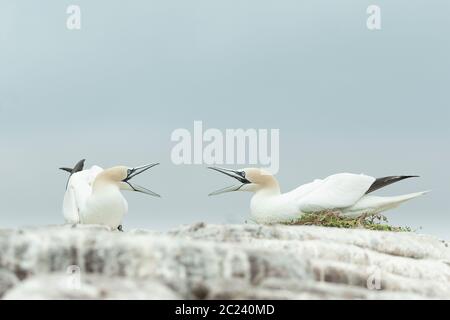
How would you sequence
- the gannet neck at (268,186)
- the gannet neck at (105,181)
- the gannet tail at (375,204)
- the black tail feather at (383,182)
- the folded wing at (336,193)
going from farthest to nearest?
the black tail feather at (383,182), the gannet tail at (375,204), the gannet neck at (268,186), the folded wing at (336,193), the gannet neck at (105,181)

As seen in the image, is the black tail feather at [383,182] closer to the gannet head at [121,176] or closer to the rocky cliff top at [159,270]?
the gannet head at [121,176]

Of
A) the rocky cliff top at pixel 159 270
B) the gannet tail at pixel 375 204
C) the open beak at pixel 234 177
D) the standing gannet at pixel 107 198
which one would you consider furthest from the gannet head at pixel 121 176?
the rocky cliff top at pixel 159 270

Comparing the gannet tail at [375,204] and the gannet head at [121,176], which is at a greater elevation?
the gannet head at [121,176]

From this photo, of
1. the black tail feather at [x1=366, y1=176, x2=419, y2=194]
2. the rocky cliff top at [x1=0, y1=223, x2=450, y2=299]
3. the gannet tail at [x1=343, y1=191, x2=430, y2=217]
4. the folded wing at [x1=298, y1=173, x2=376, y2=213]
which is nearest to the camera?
the rocky cliff top at [x1=0, y1=223, x2=450, y2=299]

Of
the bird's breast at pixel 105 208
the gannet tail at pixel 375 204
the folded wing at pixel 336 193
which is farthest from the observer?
the gannet tail at pixel 375 204

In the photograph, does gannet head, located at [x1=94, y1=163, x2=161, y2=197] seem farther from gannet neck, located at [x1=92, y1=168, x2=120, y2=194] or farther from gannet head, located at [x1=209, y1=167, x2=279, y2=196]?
gannet head, located at [x1=209, y1=167, x2=279, y2=196]

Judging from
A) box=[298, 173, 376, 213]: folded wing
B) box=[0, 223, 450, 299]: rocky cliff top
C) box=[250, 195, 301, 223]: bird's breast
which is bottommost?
box=[0, 223, 450, 299]: rocky cliff top

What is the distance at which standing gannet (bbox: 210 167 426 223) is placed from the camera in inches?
738

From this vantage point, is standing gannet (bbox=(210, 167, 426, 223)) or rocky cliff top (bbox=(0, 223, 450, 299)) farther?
standing gannet (bbox=(210, 167, 426, 223))

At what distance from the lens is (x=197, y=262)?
37.8ft

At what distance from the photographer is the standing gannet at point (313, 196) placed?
1875 cm

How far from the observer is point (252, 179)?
63.6 ft

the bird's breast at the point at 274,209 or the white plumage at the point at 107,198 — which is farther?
the bird's breast at the point at 274,209

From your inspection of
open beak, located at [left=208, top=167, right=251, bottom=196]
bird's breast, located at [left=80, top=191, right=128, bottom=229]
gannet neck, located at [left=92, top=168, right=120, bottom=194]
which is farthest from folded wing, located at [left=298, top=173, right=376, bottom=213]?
gannet neck, located at [left=92, top=168, right=120, bottom=194]
